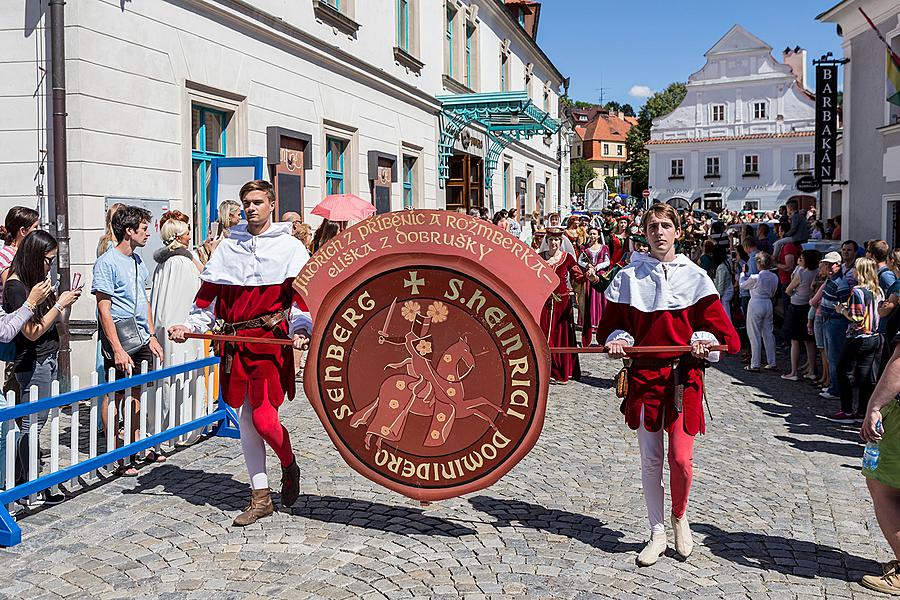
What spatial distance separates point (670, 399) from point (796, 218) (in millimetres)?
11989

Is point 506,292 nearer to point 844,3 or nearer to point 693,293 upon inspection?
point 693,293

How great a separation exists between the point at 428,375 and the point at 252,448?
1.45 meters

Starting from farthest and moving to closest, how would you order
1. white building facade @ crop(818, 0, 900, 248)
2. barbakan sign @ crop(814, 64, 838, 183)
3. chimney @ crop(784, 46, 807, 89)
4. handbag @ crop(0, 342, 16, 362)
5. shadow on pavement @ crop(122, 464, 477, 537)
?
chimney @ crop(784, 46, 807, 89) → barbakan sign @ crop(814, 64, 838, 183) → white building facade @ crop(818, 0, 900, 248) → handbag @ crop(0, 342, 16, 362) → shadow on pavement @ crop(122, 464, 477, 537)

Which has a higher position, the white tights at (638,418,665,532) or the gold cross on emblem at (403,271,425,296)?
the gold cross on emblem at (403,271,425,296)

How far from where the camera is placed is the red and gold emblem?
4.27 m

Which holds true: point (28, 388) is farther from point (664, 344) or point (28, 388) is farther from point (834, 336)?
point (834, 336)

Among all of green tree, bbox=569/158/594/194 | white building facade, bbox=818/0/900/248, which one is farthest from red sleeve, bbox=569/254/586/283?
green tree, bbox=569/158/594/194

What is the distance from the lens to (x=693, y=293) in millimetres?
4570

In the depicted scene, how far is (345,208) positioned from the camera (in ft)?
40.1

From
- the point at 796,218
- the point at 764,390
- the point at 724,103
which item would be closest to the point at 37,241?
the point at 764,390

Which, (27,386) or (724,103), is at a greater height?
(724,103)

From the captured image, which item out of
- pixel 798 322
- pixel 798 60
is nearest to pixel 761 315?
pixel 798 322

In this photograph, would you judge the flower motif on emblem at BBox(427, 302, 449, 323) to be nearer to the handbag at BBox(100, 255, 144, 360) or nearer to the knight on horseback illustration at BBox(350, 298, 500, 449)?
the knight on horseback illustration at BBox(350, 298, 500, 449)

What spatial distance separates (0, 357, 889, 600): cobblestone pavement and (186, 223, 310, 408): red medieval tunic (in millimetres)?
827
